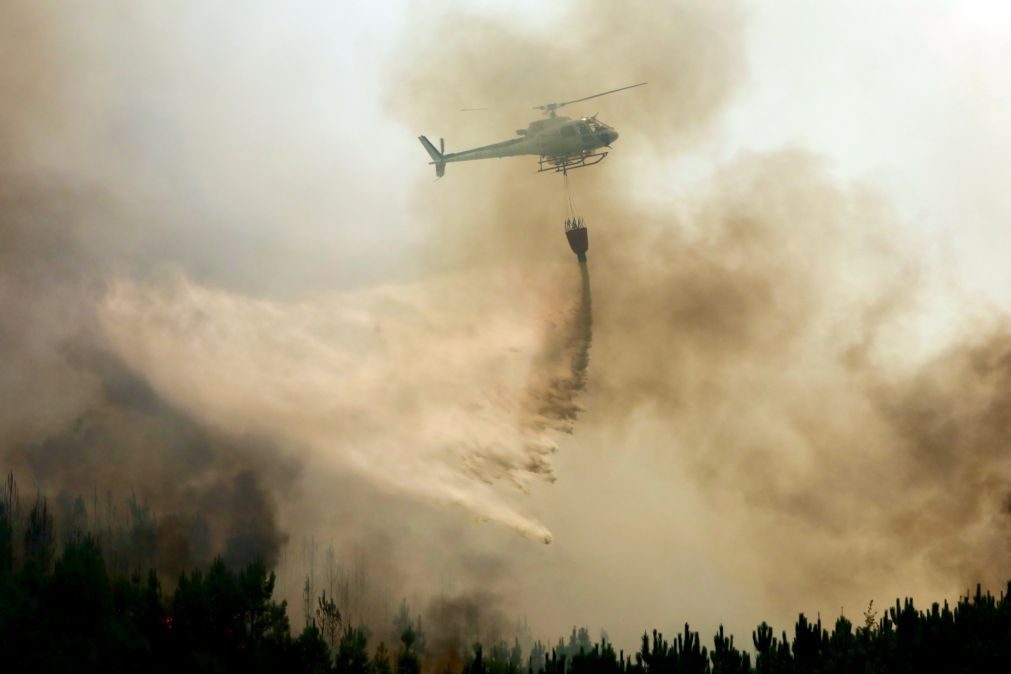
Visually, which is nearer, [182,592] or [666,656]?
[666,656]

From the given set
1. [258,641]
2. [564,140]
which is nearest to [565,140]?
[564,140]

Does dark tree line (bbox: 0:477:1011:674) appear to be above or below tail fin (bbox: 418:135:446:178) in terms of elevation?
below

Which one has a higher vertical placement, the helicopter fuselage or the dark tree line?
the helicopter fuselage

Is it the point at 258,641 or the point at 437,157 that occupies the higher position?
the point at 437,157

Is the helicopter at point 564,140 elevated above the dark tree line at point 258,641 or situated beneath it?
elevated above

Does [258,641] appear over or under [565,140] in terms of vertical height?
under

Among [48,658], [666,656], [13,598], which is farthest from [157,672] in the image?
[666,656]

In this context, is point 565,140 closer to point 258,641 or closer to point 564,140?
point 564,140

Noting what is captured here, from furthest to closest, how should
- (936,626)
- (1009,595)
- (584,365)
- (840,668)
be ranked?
1. (584,365)
2. (1009,595)
3. (936,626)
4. (840,668)

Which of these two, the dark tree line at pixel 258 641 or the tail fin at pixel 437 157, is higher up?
the tail fin at pixel 437 157

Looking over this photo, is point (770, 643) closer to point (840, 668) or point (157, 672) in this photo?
point (840, 668)

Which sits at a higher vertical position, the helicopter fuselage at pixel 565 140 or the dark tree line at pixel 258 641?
the helicopter fuselage at pixel 565 140
